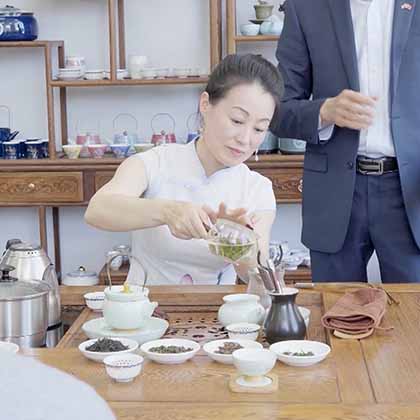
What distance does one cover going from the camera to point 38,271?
→ 199cm

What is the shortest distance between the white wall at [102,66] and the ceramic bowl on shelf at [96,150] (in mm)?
246

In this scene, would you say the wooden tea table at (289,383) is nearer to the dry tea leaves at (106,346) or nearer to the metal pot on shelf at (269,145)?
the dry tea leaves at (106,346)

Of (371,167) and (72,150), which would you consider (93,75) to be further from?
(371,167)

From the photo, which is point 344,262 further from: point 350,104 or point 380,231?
point 350,104

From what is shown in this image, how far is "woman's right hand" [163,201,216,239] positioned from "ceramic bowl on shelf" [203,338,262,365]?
0.28 meters

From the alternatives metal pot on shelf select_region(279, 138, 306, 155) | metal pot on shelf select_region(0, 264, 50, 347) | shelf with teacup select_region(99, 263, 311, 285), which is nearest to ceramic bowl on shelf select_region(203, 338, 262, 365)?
metal pot on shelf select_region(0, 264, 50, 347)

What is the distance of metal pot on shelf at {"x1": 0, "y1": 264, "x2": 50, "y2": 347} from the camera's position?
1700 millimetres

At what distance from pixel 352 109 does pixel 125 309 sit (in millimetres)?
849

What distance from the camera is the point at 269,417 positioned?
4.11ft

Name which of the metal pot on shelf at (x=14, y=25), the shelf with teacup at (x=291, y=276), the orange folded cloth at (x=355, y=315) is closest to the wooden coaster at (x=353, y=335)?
the orange folded cloth at (x=355, y=315)

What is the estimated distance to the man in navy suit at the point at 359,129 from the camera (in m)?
2.25

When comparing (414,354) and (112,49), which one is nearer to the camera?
(414,354)

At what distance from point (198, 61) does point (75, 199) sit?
3.26 feet

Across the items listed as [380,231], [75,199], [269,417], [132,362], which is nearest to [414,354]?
[269,417]
